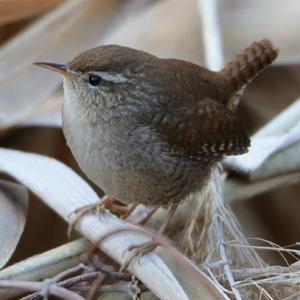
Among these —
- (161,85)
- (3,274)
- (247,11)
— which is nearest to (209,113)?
(161,85)

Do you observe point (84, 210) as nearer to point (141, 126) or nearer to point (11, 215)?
point (11, 215)

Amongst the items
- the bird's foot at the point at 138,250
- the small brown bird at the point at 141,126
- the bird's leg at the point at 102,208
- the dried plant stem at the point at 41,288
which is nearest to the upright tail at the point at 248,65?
the small brown bird at the point at 141,126

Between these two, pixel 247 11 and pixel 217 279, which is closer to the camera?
pixel 217 279

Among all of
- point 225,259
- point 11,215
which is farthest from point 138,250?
point 11,215

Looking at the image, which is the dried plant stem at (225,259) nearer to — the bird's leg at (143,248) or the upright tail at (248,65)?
the bird's leg at (143,248)

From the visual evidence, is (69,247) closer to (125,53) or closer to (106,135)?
(106,135)

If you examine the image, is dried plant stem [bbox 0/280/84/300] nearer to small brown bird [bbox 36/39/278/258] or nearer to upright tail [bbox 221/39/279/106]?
small brown bird [bbox 36/39/278/258]
